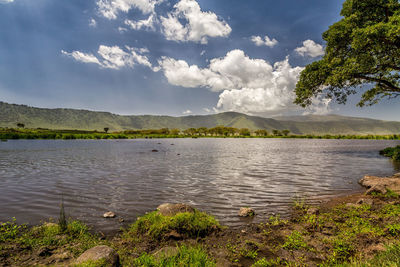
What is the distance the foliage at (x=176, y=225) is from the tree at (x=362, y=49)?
27814 millimetres

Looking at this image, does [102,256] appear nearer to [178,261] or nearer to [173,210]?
[178,261]

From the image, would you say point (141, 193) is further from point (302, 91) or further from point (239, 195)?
point (302, 91)

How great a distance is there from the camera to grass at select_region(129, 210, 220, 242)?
311 inches

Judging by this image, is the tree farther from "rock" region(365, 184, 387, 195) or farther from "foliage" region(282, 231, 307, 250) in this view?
"foliage" region(282, 231, 307, 250)

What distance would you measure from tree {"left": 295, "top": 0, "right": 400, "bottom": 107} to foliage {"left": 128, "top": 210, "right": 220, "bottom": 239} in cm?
2781

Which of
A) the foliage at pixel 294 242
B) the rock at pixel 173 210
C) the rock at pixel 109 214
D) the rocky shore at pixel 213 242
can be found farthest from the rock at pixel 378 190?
the rock at pixel 109 214

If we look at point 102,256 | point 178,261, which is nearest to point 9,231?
point 102,256

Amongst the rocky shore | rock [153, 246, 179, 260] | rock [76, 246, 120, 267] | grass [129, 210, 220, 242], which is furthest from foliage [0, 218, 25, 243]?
rock [153, 246, 179, 260]

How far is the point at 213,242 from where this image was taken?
7.39 metres

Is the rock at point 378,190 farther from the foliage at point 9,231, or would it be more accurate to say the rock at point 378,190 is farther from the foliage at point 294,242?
the foliage at point 9,231

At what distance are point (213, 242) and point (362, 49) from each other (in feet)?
109

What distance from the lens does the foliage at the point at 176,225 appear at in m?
7.90

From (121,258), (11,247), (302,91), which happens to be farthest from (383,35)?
(11,247)

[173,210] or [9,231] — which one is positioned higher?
[173,210]
